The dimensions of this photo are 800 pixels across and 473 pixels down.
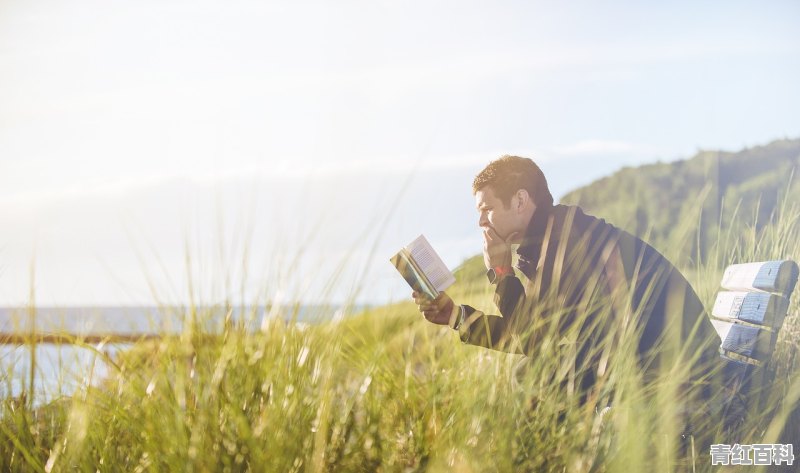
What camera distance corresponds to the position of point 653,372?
275 centimetres

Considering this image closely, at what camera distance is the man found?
8.89 ft

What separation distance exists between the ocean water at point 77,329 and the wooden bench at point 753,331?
183cm

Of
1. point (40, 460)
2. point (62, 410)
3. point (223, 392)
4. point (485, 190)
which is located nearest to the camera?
point (223, 392)

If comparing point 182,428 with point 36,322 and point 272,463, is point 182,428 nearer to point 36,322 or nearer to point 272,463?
point 272,463

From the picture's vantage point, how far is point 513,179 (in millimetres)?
3062

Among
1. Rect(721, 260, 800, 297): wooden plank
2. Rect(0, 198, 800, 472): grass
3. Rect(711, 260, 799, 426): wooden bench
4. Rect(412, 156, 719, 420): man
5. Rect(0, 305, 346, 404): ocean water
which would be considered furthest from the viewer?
Rect(721, 260, 800, 297): wooden plank

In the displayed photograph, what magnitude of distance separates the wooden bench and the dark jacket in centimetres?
25

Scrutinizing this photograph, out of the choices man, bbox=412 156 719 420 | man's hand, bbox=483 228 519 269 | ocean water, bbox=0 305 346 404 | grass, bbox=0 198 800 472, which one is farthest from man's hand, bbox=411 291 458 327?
ocean water, bbox=0 305 346 404

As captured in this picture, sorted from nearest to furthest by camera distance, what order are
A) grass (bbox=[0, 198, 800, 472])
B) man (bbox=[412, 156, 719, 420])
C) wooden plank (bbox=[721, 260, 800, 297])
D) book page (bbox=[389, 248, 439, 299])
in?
1. grass (bbox=[0, 198, 800, 472])
2. man (bbox=[412, 156, 719, 420])
3. book page (bbox=[389, 248, 439, 299])
4. wooden plank (bbox=[721, 260, 800, 297])

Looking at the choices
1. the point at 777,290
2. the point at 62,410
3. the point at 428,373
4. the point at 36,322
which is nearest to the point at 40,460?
the point at 62,410

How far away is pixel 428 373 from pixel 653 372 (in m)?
0.84

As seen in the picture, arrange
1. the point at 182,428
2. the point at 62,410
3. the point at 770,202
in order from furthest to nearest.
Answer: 1. the point at 770,202
2. the point at 62,410
3. the point at 182,428

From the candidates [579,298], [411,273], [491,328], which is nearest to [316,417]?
[411,273]

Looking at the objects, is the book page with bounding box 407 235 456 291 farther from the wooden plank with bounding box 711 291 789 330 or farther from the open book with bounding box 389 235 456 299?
the wooden plank with bounding box 711 291 789 330
